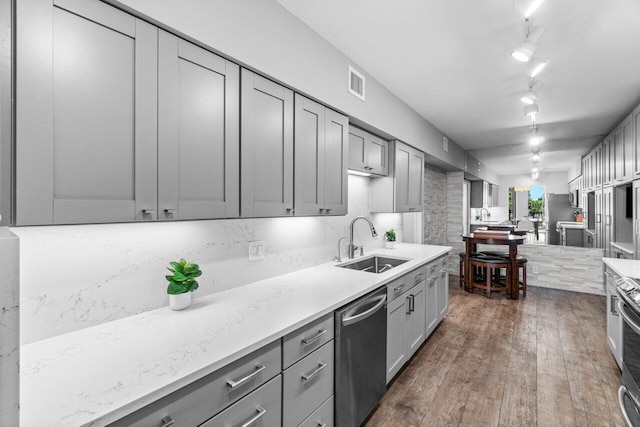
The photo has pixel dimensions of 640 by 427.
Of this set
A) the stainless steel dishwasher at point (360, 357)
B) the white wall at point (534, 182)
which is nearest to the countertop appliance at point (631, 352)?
the stainless steel dishwasher at point (360, 357)

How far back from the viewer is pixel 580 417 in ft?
6.83

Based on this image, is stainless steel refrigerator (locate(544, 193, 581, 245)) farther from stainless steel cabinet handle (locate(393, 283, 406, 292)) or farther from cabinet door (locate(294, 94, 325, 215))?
cabinet door (locate(294, 94, 325, 215))

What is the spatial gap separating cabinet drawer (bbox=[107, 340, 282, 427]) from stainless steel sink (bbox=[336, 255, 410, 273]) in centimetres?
172

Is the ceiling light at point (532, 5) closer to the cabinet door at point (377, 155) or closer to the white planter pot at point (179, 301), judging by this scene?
the cabinet door at point (377, 155)

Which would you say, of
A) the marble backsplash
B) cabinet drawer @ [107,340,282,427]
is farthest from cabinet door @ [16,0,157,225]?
cabinet drawer @ [107,340,282,427]

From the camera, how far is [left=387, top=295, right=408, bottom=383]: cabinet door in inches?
89.4

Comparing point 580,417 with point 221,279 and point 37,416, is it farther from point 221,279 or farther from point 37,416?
point 37,416

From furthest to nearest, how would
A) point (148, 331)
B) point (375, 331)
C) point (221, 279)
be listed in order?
1. point (375, 331)
2. point (221, 279)
3. point (148, 331)

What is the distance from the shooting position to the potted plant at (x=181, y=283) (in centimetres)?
147

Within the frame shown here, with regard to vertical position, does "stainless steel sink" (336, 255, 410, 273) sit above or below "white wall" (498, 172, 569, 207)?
below

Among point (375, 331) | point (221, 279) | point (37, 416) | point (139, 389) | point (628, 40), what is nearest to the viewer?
point (37, 416)

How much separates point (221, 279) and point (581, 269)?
599 centimetres

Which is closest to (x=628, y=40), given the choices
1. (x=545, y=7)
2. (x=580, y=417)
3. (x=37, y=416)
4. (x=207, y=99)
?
(x=545, y=7)

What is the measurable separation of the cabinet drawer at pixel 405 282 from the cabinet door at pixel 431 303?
0.19 metres
